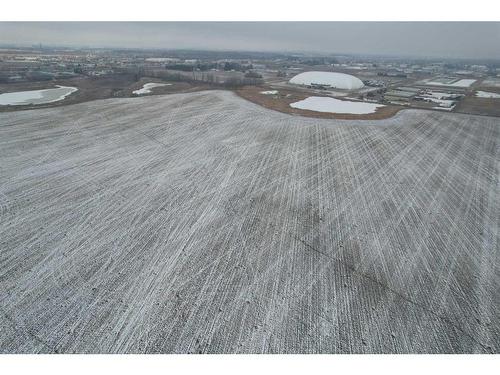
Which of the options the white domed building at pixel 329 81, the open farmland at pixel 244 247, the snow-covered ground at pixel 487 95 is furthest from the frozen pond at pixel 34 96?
the snow-covered ground at pixel 487 95

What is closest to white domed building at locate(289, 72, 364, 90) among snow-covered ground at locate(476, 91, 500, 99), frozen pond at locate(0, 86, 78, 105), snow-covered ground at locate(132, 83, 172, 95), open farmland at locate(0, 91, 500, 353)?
snow-covered ground at locate(476, 91, 500, 99)

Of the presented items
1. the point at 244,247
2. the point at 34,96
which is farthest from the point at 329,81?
the point at 244,247

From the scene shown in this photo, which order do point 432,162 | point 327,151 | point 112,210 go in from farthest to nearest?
point 327,151
point 432,162
point 112,210

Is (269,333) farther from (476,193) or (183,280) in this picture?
(476,193)

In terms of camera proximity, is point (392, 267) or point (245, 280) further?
point (392, 267)

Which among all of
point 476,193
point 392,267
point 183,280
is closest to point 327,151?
point 476,193

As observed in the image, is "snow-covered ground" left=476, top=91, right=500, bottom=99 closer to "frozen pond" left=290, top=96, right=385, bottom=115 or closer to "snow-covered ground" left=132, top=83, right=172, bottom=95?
"frozen pond" left=290, top=96, right=385, bottom=115

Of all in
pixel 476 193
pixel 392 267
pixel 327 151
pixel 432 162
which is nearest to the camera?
pixel 392 267
